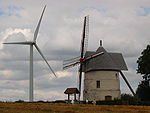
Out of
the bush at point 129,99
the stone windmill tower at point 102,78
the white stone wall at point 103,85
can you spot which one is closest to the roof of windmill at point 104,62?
the stone windmill tower at point 102,78

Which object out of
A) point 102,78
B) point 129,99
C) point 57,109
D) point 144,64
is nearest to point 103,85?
point 102,78

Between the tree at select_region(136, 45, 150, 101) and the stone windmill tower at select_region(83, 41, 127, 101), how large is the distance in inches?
388

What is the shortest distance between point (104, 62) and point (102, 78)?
11.0 feet

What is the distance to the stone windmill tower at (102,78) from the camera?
303 feet

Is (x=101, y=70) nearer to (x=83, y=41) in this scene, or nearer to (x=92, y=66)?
(x=92, y=66)

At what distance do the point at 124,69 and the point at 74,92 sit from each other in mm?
12271

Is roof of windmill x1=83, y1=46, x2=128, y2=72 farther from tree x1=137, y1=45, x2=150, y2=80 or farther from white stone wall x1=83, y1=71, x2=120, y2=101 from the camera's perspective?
tree x1=137, y1=45, x2=150, y2=80

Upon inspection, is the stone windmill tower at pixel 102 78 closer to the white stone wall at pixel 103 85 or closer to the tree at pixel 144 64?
the white stone wall at pixel 103 85

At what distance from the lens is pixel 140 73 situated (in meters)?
104

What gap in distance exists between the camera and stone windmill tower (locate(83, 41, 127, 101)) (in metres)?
92.4

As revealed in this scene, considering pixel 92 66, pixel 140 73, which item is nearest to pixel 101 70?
pixel 92 66

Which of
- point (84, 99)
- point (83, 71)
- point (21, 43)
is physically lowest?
point (84, 99)

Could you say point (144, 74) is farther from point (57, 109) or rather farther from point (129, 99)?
point (57, 109)

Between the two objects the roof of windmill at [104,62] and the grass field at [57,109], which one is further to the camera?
the roof of windmill at [104,62]
